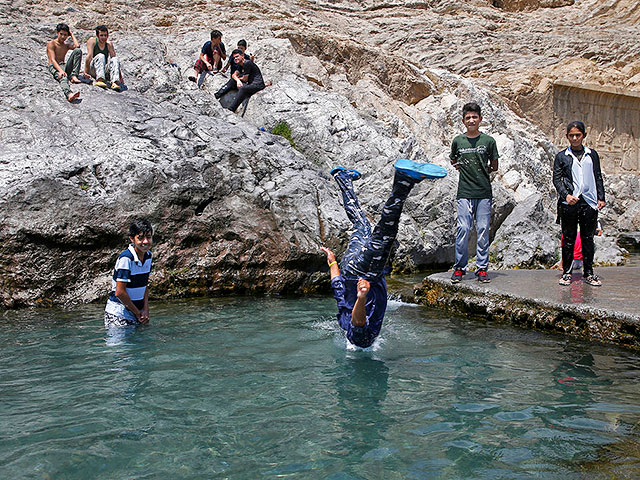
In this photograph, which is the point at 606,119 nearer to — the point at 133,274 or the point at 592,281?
the point at 592,281

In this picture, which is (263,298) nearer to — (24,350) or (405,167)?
(24,350)

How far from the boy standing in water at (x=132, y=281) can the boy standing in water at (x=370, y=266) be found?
1.92m

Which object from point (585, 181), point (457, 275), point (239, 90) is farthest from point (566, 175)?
point (239, 90)

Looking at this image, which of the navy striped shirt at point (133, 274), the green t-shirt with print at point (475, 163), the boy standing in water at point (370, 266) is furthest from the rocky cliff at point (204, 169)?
the boy standing in water at point (370, 266)

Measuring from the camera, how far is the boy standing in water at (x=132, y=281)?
18.7 ft

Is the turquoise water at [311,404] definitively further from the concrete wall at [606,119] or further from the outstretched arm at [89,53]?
the concrete wall at [606,119]

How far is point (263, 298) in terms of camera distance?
8.18 metres

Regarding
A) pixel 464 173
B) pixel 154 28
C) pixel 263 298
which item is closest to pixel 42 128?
pixel 263 298

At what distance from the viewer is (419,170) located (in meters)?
4.05

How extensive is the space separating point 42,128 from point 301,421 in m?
7.19

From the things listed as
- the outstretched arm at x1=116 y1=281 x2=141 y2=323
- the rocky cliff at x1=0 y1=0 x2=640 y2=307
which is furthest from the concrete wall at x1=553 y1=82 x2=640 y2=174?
the outstretched arm at x1=116 y1=281 x2=141 y2=323

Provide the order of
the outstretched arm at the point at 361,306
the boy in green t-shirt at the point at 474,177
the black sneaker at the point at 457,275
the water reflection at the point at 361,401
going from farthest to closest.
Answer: the black sneaker at the point at 457,275, the boy in green t-shirt at the point at 474,177, the outstretched arm at the point at 361,306, the water reflection at the point at 361,401

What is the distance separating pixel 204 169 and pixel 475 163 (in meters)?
4.15

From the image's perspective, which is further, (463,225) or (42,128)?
(42,128)
